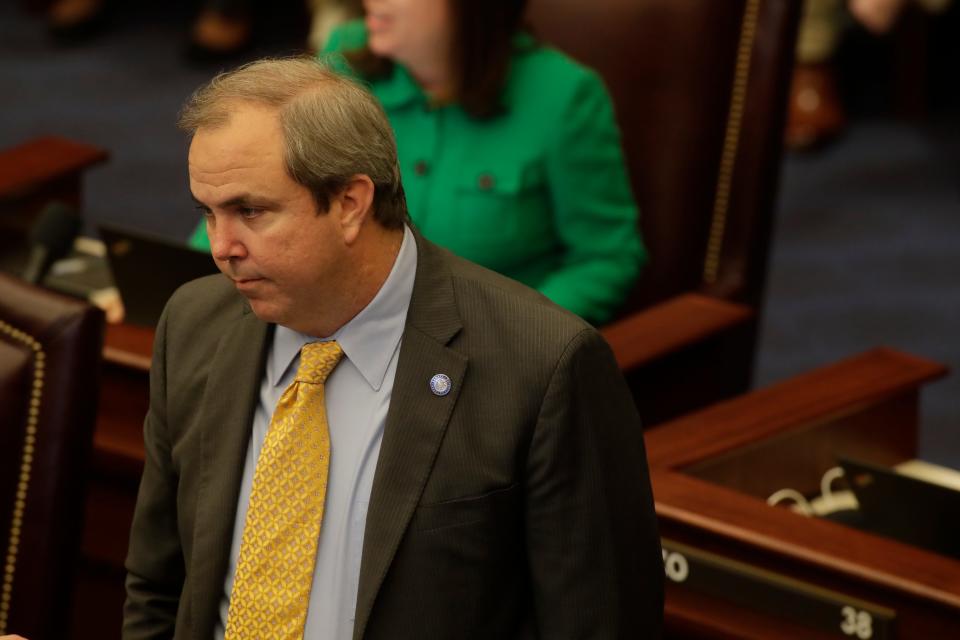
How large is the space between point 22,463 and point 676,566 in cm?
75

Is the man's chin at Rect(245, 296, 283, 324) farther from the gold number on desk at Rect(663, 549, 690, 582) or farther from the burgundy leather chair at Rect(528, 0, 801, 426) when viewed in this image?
the burgundy leather chair at Rect(528, 0, 801, 426)

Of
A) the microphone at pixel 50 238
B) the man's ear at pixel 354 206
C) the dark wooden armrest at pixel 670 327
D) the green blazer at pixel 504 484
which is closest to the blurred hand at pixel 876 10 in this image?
the dark wooden armrest at pixel 670 327

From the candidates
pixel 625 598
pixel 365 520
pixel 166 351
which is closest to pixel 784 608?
pixel 625 598

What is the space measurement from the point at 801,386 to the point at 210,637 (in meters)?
0.98

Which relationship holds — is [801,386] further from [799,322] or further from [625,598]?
[799,322]

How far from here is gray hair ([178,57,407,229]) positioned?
1423mm

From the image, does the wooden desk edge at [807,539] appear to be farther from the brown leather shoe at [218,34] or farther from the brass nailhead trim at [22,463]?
the brown leather shoe at [218,34]

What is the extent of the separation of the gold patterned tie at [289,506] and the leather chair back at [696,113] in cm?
131

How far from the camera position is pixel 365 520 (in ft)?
4.92

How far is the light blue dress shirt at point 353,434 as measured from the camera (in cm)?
152

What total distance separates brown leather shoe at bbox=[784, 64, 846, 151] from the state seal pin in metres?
3.47

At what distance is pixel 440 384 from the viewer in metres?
1.48

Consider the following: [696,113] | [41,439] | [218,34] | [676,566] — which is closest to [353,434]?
[41,439]

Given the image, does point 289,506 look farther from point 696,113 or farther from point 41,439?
point 696,113
